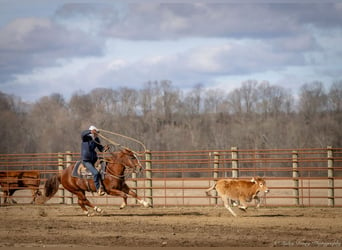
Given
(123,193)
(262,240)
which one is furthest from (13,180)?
(262,240)

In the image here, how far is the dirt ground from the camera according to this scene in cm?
991

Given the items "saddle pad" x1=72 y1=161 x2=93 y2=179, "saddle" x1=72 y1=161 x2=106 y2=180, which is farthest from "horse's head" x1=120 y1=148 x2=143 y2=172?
"saddle pad" x1=72 y1=161 x2=93 y2=179

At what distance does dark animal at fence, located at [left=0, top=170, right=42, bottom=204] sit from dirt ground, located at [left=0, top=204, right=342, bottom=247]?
3.19 meters

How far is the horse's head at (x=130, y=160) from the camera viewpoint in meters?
14.5

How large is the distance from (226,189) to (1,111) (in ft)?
142

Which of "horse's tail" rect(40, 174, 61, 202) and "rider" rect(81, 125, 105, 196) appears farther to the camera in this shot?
"horse's tail" rect(40, 174, 61, 202)

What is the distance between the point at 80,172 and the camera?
14.6 metres

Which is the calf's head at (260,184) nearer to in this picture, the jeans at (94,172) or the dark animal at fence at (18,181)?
the jeans at (94,172)

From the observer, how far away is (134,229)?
460 inches

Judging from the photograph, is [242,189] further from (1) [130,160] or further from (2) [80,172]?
(2) [80,172]

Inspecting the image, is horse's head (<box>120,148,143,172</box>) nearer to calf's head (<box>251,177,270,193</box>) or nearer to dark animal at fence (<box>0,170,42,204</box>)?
calf's head (<box>251,177,270,193</box>)

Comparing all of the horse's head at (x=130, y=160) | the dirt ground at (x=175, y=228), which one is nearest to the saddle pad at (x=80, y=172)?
the horse's head at (x=130, y=160)

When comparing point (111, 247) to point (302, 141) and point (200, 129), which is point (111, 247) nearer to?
point (302, 141)

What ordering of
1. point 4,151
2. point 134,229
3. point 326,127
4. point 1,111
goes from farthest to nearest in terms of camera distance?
point 1,111 < point 326,127 < point 4,151 < point 134,229
